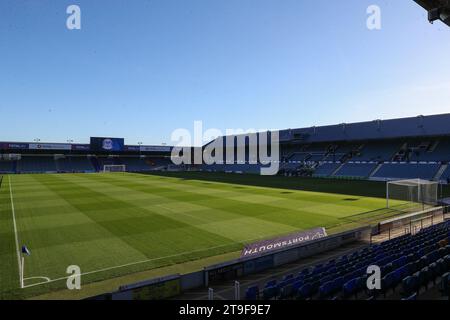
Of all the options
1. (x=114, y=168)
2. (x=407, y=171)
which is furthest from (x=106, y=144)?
(x=407, y=171)

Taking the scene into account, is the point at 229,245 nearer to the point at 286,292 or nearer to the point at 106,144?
the point at 286,292

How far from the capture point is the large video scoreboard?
81.1 m

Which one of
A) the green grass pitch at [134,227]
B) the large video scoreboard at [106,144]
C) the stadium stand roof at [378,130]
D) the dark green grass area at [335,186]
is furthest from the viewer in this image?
the large video scoreboard at [106,144]

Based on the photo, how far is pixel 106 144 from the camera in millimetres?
82188

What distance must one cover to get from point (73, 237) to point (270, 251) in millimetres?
10206

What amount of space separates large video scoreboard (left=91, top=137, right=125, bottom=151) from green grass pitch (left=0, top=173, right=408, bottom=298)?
53.6 m

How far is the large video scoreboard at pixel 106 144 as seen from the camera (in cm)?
Result: 8112

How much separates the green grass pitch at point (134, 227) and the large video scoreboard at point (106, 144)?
5364cm

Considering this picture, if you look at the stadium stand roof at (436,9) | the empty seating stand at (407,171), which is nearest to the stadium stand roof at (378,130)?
the empty seating stand at (407,171)

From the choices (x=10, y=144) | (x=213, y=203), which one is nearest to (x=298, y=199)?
(x=213, y=203)

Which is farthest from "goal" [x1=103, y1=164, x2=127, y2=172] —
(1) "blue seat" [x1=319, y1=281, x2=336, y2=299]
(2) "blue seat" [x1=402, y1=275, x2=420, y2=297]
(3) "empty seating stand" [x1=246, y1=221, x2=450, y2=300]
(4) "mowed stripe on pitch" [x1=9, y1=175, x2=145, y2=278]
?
(2) "blue seat" [x1=402, y1=275, x2=420, y2=297]

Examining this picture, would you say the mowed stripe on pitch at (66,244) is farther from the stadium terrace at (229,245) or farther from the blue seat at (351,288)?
the blue seat at (351,288)

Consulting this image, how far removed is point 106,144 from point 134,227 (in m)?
70.1

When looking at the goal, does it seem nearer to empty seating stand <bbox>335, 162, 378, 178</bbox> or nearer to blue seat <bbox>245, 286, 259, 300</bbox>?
empty seating stand <bbox>335, 162, 378, 178</bbox>
